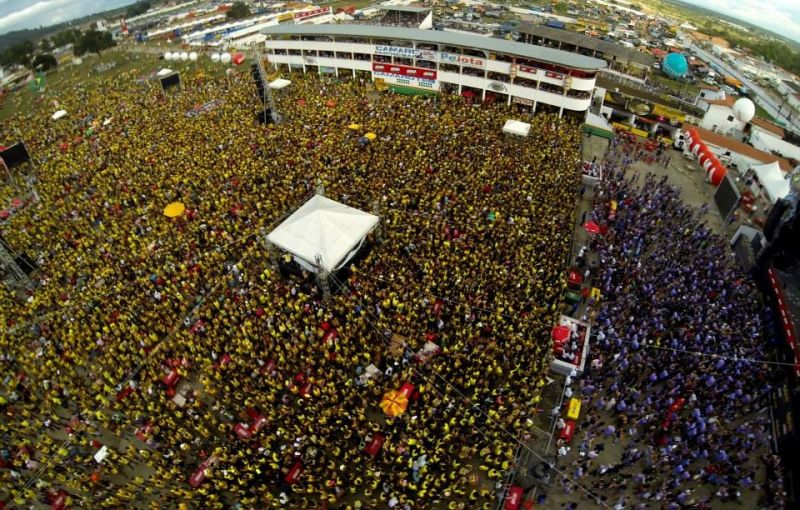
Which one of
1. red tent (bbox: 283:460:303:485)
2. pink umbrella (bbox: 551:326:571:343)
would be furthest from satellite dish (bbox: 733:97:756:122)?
red tent (bbox: 283:460:303:485)

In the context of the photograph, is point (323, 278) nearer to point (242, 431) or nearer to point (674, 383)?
point (242, 431)

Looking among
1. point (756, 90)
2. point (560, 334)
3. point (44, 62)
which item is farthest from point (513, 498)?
point (44, 62)

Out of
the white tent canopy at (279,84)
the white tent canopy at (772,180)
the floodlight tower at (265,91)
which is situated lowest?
the white tent canopy at (772,180)

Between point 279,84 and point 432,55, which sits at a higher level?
point 432,55

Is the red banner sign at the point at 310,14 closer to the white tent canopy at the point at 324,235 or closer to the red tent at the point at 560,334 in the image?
the white tent canopy at the point at 324,235

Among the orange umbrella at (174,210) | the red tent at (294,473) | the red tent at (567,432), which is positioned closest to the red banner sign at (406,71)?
the orange umbrella at (174,210)
